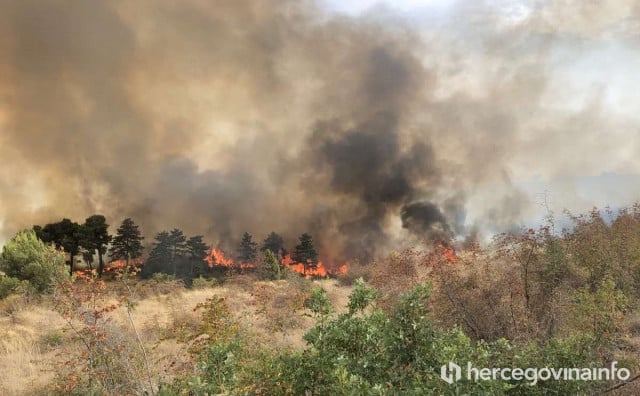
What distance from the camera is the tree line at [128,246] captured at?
50.9 m

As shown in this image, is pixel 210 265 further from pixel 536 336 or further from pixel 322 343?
pixel 322 343

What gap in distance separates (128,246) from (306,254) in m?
24.3

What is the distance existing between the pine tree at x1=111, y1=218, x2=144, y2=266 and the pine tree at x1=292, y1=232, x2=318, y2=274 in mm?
21605

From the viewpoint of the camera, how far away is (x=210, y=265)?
184ft

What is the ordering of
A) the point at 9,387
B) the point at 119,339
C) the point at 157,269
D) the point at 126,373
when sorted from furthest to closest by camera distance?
the point at 157,269 < the point at 9,387 < the point at 119,339 < the point at 126,373

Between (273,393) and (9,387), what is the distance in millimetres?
11594

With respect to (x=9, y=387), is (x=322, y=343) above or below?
above

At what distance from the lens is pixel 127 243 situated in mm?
53375

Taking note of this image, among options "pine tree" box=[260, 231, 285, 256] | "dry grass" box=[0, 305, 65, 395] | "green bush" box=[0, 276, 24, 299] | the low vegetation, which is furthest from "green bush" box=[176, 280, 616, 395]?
"pine tree" box=[260, 231, 285, 256]

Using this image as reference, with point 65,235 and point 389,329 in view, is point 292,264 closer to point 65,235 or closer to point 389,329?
point 65,235

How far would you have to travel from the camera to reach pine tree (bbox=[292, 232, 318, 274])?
61.9 metres

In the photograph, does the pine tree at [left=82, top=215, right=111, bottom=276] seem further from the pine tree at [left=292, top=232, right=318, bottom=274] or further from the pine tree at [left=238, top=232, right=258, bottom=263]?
the pine tree at [left=292, top=232, right=318, bottom=274]

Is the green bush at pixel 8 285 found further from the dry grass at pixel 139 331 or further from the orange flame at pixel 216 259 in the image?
the orange flame at pixel 216 259

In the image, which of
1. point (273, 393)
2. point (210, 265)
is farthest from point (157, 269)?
point (273, 393)
